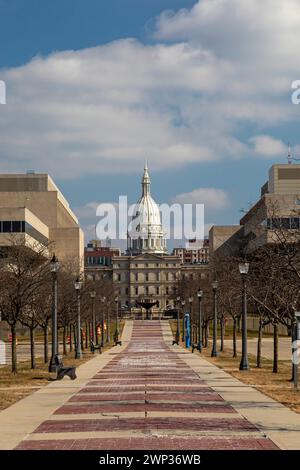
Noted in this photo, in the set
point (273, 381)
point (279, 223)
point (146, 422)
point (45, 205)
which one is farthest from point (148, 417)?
point (45, 205)

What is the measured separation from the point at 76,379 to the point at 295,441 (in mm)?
17794

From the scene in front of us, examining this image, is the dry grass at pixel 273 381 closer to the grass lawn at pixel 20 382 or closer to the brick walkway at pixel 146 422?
the brick walkway at pixel 146 422

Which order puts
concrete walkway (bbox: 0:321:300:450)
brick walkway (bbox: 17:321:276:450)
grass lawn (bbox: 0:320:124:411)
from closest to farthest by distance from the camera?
brick walkway (bbox: 17:321:276:450), concrete walkway (bbox: 0:321:300:450), grass lawn (bbox: 0:320:124:411)

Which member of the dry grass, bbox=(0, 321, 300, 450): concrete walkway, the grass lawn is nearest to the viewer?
bbox=(0, 321, 300, 450): concrete walkway

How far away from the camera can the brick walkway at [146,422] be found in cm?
1491

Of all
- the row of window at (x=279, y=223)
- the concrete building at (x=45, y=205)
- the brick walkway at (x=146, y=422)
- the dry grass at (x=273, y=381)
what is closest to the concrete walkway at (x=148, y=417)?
the brick walkway at (x=146, y=422)

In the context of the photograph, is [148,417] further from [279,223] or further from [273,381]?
[279,223]

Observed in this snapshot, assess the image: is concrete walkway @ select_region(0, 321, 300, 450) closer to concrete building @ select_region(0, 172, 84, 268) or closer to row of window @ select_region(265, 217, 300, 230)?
row of window @ select_region(265, 217, 300, 230)

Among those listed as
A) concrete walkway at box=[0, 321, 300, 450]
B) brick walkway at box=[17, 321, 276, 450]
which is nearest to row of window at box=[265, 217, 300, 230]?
concrete walkway at box=[0, 321, 300, 450]

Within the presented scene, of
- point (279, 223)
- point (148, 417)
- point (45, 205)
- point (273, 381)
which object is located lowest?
point (273, 381)

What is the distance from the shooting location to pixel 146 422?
17.9 metres

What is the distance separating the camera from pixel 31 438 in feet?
51.9

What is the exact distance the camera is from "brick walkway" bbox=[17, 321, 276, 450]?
587 inches
